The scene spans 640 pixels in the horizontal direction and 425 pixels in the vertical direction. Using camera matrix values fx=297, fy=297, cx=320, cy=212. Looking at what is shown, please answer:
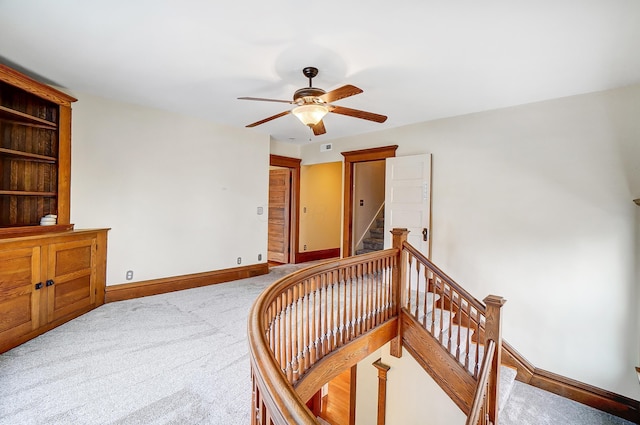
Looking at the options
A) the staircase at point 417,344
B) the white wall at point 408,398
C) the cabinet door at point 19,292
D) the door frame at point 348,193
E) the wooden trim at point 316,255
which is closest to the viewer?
the staircase at point 417,344

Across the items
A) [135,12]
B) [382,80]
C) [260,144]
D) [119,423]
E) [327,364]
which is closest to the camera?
[119,423]

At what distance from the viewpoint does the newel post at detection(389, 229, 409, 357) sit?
3.36 metres

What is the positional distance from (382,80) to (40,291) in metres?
3.78

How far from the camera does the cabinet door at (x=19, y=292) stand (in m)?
2.42

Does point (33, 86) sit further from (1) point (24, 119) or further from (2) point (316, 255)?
(2) point (316, 255)

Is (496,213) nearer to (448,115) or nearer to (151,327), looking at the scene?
(448,115)

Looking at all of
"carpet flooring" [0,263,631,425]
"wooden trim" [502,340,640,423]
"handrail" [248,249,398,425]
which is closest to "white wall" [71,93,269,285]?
"carpet flooring" [0,263,631,425]

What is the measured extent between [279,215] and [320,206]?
953 mm

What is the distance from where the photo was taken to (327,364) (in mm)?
2596

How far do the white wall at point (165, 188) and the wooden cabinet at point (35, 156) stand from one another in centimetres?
20

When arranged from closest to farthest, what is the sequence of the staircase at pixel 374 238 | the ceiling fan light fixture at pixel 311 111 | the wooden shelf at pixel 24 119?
the ceiling fan light fixture at pixel 311 111
the wooden shelf at pixel 24 119
the staircase at pixel 374 238

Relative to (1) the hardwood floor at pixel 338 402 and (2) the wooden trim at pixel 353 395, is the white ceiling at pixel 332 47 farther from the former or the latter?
(1) the hardwood floor at pixel 338 402

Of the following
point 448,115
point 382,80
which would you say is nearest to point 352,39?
point 382,80

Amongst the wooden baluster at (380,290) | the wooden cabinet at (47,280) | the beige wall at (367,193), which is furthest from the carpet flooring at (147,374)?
the beige wall at (367,193)
